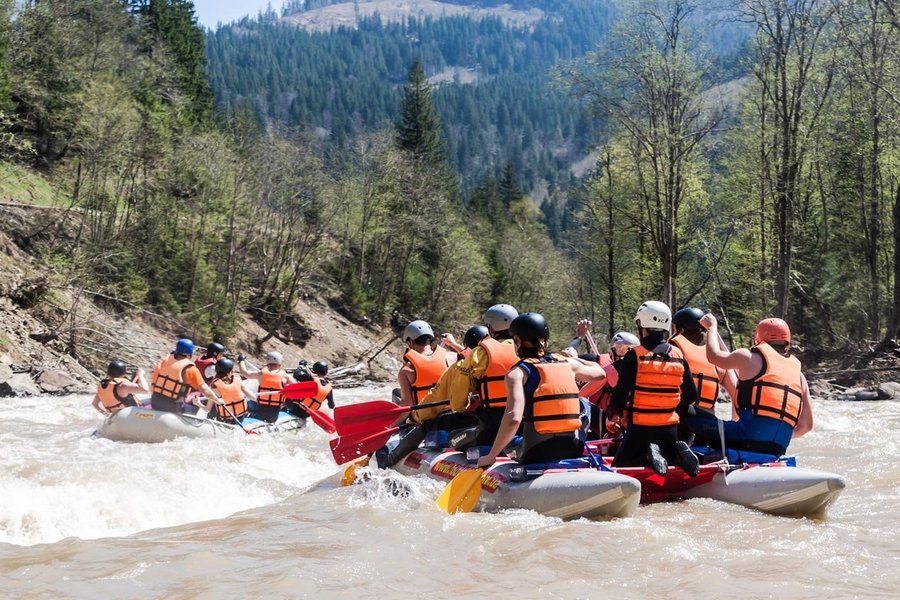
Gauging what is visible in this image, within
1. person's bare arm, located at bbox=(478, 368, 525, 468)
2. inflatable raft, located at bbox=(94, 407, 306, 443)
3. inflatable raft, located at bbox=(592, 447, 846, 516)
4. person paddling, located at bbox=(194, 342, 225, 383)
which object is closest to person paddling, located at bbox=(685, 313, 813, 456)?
inflatable raft, located at bbox=(592, 447, 846, 516)

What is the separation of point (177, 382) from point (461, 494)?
770cm

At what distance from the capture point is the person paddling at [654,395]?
7316 mm

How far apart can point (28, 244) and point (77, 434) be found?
15560 mm

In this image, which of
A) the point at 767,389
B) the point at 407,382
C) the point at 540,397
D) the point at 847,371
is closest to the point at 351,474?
the point at 407,382

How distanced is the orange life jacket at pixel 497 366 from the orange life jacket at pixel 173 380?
7.25m

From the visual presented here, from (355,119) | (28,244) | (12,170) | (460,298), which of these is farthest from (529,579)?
(355,119)

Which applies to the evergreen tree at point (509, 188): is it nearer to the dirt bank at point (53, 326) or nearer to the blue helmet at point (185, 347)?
the dirt bank at point (53, 326)

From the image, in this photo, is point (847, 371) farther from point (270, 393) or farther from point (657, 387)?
point (657, 387)

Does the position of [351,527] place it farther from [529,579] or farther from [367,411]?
[367,411]

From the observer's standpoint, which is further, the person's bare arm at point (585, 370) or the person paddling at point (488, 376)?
the person paddling at point (488, 376)

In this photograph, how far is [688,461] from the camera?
7480 millimetres

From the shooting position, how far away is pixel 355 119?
160 metres

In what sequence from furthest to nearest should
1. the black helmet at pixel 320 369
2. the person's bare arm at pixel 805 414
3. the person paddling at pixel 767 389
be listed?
1. the black helmet at pixel 320 369
2. the person's bare arm at pixel 805 414
3. the person paddling at pixel 767 389

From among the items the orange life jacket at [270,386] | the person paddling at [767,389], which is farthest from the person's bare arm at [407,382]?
the orange life jacket at [270,386]
